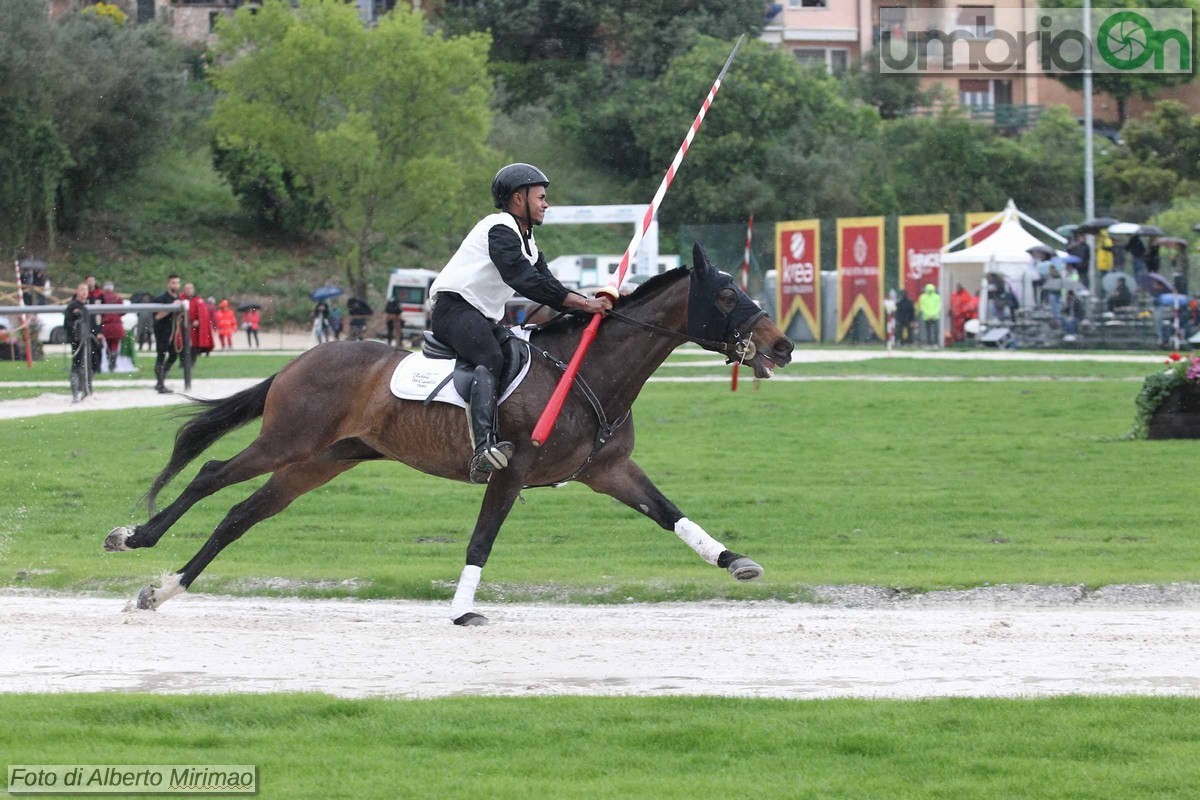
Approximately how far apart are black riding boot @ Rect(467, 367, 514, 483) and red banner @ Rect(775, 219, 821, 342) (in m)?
44.6

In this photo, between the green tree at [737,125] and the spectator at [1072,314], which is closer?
the spectator at [1072,314]

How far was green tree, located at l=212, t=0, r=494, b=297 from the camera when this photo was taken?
210 feet

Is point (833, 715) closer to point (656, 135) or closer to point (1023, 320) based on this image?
point (1023, 320)

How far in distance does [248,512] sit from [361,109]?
5638 cm

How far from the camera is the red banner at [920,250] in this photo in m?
51.2

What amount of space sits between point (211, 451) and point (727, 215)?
54.5m

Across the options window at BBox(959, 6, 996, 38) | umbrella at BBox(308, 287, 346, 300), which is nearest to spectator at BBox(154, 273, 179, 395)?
umbrella at BBox(308, 287, 346, 300)

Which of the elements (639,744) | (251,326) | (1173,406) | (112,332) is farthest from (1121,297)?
(639,744)

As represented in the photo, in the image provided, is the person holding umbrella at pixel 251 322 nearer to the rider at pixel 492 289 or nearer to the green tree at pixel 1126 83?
the green tree at pixel 1126 83

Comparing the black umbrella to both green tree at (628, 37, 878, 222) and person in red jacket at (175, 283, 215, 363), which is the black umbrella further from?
green tree at (628, 37, 878, 222)

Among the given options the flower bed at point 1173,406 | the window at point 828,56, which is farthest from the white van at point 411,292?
the flower bed at point 1173,406

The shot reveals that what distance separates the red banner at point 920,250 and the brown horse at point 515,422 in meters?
41.6

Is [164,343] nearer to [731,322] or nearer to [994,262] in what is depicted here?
[731,322]

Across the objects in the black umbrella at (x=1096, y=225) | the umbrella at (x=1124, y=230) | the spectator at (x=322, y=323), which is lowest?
the spectator at (x=322, y=323)
